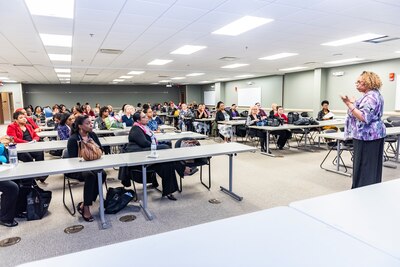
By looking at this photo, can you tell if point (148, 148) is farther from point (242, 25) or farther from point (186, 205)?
point (242, 25)

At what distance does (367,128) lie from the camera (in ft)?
9.91

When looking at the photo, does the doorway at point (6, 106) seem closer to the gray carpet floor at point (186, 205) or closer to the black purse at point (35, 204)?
the gray carpet floor at point (186, 205)

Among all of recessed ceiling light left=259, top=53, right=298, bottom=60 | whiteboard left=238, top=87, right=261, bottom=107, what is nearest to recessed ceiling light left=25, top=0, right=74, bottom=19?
recessed ceiling light left=259, top=53, right=298, bottom=60

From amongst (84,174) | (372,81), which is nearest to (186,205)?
(84,174)

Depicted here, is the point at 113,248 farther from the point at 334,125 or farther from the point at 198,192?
the point at 334,125

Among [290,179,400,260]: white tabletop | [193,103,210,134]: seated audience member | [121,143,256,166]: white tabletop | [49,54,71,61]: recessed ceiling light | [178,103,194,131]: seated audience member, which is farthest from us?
[178,103,194,131]: seated audience member

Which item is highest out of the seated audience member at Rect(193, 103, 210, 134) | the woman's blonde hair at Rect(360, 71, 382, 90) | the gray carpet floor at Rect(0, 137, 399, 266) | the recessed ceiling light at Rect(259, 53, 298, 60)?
the recessed ceiling light at Rect(259, 53, 298, 60)

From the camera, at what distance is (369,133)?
9.91ft

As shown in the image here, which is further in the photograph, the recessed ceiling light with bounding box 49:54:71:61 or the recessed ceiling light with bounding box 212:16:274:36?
the recessed ceiling light with bounding box 49:54:71:61

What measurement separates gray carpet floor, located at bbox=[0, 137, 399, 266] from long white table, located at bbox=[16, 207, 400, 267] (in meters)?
0.10

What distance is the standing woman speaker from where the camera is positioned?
2.95 meters

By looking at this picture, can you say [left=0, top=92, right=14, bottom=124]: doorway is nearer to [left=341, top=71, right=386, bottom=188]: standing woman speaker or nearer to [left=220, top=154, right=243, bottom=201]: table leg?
[left=220, top=154, right=243, bottom=201]: table leg

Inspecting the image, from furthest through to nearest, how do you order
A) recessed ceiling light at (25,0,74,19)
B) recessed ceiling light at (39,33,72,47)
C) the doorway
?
the doorway < recessed ceiling light at (39,33,72,47) < recessed ceiling light at (25,0,74,19)

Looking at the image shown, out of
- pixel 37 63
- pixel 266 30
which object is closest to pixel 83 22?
pixel 266 30
